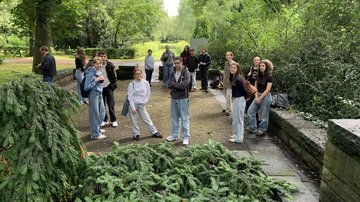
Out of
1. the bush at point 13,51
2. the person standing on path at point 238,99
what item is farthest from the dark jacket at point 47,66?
the bush at point 13,51

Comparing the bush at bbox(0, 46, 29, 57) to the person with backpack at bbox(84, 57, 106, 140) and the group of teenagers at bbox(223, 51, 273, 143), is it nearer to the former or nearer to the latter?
the person with backpack at bbox(84, 57, 106, 140)

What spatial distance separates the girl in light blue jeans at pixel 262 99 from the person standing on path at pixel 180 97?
1541mm

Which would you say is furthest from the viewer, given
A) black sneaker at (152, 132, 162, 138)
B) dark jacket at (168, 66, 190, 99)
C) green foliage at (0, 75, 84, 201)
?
black sneaker at (152, 132, 162, 138)

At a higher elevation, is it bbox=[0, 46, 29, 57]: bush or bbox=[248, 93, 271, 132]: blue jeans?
bbox=[0, 46, 29, 57]: bush

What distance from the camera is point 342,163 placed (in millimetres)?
3830

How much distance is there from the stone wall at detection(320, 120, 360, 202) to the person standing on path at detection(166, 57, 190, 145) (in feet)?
10.5

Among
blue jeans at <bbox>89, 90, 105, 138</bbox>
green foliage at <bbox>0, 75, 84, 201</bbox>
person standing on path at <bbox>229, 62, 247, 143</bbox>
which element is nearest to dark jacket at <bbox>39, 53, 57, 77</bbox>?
blue jeans at <bbox>89, 90, 105, 138</bbox>

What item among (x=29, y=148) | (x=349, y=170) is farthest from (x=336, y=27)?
(x=29, y=148)

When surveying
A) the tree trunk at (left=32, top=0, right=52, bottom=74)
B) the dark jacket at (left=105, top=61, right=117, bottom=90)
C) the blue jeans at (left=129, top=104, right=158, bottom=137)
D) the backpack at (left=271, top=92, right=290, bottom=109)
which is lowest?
the blue jeans at (left=129, top=104, right=158, bottom=137)

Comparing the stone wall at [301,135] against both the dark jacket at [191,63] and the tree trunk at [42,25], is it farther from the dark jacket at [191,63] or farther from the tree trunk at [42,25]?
the tree trunk at [42,25]

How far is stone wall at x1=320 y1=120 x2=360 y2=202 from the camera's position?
3.56 meters

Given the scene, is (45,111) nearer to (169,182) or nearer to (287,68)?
(169,182)

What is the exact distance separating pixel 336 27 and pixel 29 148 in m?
8.29

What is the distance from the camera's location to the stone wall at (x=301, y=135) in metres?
5.36
